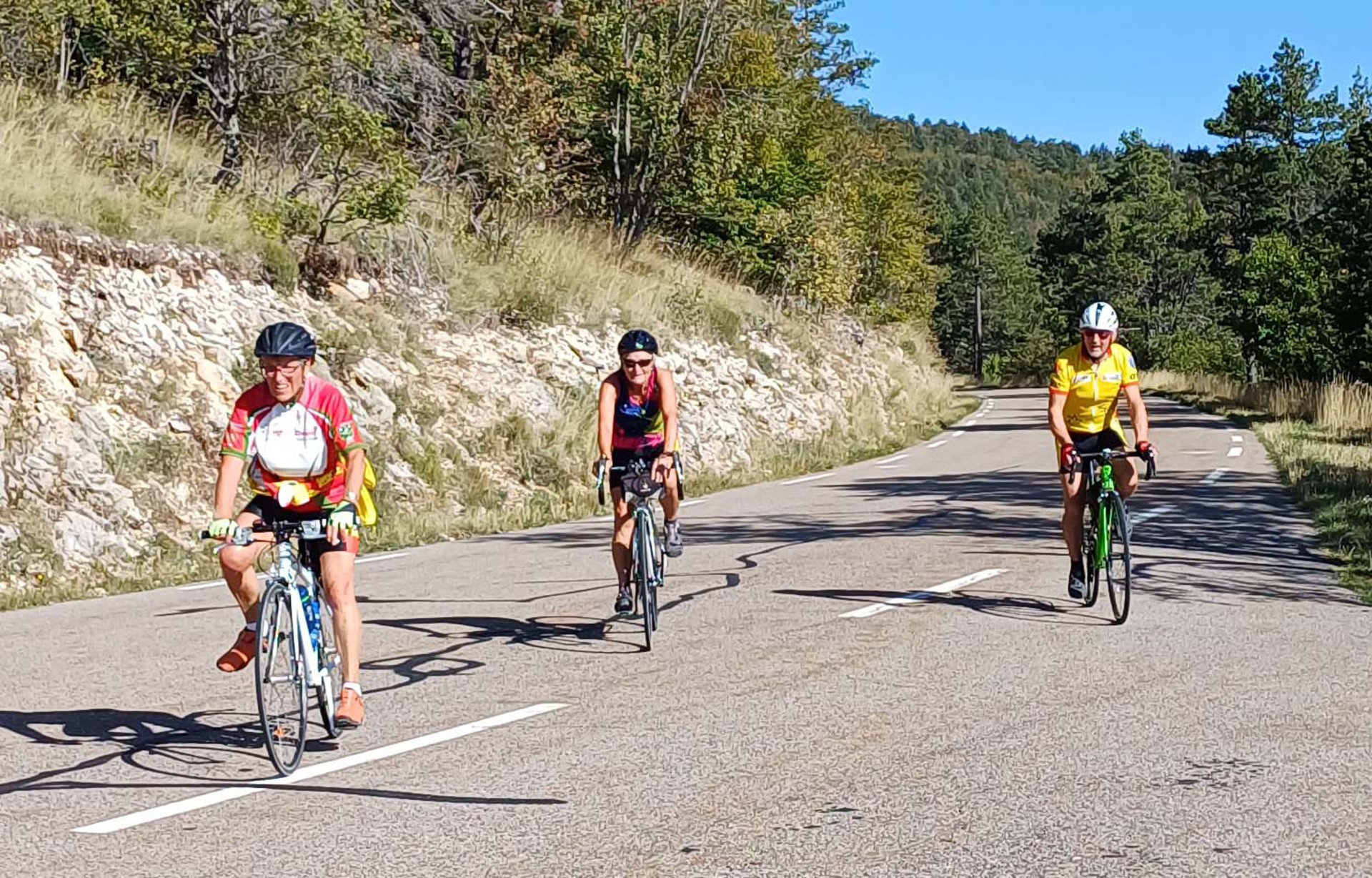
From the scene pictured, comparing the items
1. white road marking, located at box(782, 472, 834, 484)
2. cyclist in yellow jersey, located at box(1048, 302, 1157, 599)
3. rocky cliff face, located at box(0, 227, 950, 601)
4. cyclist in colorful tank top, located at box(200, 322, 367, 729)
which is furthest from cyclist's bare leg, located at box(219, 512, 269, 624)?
white road marking, located at box(782, 472, 834, 484)

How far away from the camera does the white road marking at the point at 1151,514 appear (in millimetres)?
17172

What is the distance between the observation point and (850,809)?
19.4 ft

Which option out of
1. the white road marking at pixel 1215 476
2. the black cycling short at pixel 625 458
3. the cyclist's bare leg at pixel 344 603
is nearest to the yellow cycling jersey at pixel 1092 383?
the black cycling short at pixel 625 458

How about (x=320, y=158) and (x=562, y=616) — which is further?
(x=320, y=158)

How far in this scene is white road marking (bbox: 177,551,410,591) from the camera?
44.5ft

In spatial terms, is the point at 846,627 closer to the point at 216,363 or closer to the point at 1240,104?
the point at 216,363

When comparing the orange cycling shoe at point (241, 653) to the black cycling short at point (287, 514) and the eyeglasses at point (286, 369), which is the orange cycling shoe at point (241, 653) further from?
the eyeglasses at point (286, 369)

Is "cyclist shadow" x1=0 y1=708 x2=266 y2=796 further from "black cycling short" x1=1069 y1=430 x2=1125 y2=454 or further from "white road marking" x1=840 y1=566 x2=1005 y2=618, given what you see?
"black cycling short" x1=1069 y1=430 x2=1125 y2=454

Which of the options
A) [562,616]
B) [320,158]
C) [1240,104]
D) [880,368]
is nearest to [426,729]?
[562,616]

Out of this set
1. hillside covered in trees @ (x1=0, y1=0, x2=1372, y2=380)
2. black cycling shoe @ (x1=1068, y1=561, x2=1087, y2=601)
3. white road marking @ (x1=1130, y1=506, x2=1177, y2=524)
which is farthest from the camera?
hillside covered in trees @ (x1=0, y1=0, x2=1372, y2=380)

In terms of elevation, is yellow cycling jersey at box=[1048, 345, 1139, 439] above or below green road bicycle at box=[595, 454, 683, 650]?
above

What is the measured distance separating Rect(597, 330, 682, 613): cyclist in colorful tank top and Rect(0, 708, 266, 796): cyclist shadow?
2.77 metres

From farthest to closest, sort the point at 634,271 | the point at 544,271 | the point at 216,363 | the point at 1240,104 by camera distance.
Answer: the point at 1240,104, the point at 634,271, the point at 544,271, the point at 216,363

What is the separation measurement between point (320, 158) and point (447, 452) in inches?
204
